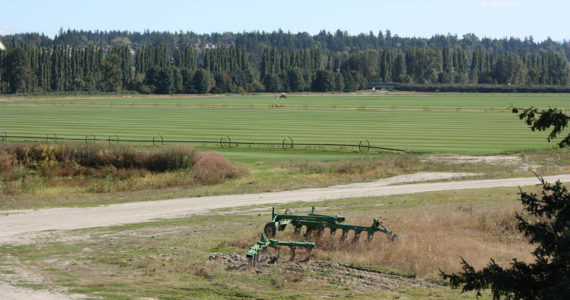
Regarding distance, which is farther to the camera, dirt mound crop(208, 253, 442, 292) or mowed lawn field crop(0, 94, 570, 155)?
mowed lawn field crop(0, 94, 570, 155)

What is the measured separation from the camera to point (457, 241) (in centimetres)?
1925

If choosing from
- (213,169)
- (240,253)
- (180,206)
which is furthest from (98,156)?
(240,253)

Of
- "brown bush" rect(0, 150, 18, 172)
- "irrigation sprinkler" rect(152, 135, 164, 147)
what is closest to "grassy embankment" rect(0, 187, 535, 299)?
"brown bush" rect(0, 150, 18, 172)

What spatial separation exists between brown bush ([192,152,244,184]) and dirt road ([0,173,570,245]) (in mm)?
6745

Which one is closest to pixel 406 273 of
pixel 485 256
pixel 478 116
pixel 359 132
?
pixel 485 256

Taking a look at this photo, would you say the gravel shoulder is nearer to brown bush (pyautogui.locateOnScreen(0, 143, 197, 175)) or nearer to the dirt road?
the dirt road

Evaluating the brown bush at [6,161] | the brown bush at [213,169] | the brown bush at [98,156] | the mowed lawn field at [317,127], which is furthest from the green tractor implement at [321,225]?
the mowed lawn field at [317,127]

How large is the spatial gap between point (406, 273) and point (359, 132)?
213ft

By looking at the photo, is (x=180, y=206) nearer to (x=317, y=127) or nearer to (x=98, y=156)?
(x=98, y=156)

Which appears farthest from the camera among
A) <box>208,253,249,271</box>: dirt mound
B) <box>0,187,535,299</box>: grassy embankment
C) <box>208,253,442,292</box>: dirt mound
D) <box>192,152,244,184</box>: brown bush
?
<box>192,152,244,184</box>: brown bush

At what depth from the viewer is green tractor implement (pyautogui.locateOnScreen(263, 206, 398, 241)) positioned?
19.4 meters

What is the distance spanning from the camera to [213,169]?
43.1 m

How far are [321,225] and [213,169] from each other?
2385cm

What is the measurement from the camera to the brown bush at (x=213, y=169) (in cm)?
4194
